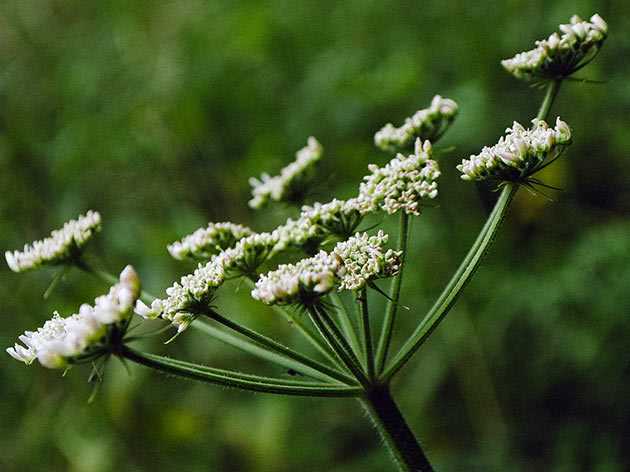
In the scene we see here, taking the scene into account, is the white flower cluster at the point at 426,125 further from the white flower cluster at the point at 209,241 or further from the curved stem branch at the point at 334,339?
the curved stem branch at the point at 334,339

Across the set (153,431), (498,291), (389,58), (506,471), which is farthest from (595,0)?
(153,431)

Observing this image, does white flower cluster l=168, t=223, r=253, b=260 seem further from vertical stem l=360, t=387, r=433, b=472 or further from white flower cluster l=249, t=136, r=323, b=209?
vertical stem l=360, t=387, r=433, b=472

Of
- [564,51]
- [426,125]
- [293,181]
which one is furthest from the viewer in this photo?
[293,181]

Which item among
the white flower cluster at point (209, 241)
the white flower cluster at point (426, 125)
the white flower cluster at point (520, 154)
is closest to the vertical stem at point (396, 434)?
the white flower cluster at point (520, 154)

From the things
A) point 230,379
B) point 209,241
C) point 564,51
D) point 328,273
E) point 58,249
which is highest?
point 58,249

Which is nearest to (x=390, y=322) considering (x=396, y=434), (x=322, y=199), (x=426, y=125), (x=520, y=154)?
(x=396, y=434)

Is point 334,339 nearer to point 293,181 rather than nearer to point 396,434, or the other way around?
point 396,434
